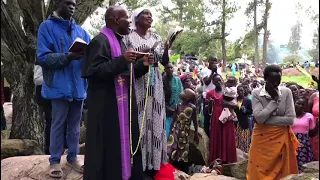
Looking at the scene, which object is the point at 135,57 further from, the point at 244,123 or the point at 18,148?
the point at 244,123

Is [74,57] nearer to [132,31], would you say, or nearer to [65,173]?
[132,31]

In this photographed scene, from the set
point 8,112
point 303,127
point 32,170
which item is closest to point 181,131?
point 303,127

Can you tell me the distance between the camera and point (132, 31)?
3553mm

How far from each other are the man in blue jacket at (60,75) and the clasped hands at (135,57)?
0.72 metres

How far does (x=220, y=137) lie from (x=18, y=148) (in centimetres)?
317

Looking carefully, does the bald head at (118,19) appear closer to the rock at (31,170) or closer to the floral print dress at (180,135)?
the rock at (31,170)

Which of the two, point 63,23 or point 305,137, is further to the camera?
point 305,137

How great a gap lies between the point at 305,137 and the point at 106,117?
2.90m

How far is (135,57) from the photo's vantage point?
9.33ft

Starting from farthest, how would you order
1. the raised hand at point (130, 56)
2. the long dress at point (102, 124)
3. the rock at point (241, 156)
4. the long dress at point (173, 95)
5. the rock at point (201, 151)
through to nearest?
the rock at point (241, 156) → the rock at point (201, 151) → the long dress at point (173, 95) → the long dress at point (102, 124) → the raised hand at point (130, 56)

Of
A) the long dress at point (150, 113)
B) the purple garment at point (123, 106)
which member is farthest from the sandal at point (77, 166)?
the purple garment at point (123, 106)

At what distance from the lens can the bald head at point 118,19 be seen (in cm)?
308

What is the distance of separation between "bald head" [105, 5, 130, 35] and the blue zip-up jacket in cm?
57

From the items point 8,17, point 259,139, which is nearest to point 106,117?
point 259,139
